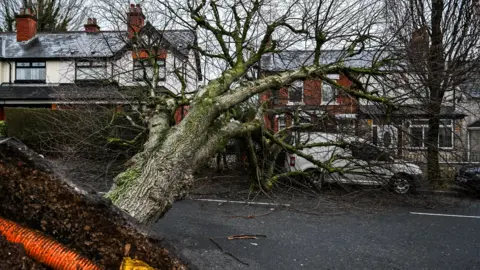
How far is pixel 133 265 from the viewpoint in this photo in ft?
3.85

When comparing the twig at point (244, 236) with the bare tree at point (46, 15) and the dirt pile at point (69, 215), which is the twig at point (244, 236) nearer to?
the dirt pile at point (69, 215)

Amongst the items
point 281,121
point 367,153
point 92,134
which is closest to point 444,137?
point 367,153

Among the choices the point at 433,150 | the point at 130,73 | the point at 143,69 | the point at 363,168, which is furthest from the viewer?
the point at 130,73

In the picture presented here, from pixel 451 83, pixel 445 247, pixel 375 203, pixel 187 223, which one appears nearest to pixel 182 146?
pixel 187 223

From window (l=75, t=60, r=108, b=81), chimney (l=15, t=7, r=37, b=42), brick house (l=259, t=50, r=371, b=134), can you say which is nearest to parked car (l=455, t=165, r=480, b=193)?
brick house (l=259, t=50, r=371, b=134)

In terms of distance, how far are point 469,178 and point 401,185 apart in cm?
222

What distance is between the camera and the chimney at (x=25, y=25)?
21219 millimetres

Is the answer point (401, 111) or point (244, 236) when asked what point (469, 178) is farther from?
point (244, 236)

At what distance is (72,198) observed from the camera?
1270 mm

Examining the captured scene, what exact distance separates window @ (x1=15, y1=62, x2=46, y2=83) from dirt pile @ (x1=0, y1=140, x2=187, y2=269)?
867 inches

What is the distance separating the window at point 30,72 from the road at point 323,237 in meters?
17.2

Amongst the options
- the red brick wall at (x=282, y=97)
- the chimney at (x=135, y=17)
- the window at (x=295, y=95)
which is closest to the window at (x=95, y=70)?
the chimney at (x=135, y=17)

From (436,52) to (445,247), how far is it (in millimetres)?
4774

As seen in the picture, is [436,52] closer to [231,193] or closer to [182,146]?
[231,193]
